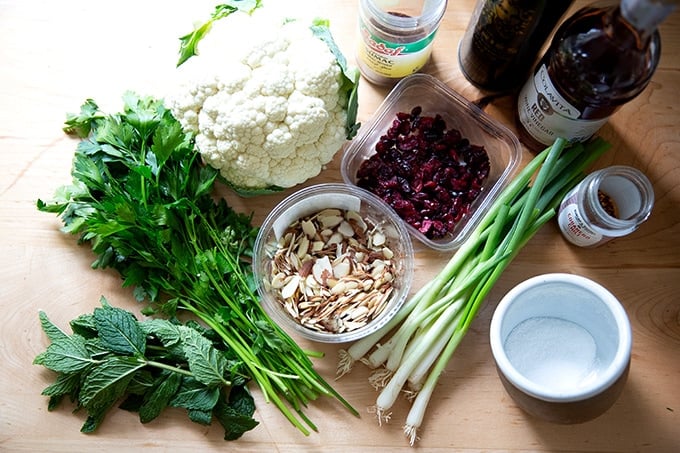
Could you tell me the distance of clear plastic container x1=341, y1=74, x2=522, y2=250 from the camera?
3.24 ft

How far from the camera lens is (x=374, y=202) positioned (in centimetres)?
96

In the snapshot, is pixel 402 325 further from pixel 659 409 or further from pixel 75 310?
pixel 75 310

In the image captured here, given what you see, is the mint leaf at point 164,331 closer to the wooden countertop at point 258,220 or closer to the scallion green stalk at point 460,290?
the wooden countertop at point 258,220

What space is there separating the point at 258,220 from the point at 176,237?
0.15 meters

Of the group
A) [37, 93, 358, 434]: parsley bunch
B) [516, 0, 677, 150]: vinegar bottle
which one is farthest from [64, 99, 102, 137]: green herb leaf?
[516, 0, 677, 150]: vinegar bottle

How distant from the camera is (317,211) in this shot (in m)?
0.99

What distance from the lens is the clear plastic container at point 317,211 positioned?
92 cm

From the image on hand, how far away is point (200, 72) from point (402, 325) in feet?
1.66

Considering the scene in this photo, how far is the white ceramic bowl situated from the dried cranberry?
7.8 inches

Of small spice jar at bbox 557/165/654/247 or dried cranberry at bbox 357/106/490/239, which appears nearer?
small spice jar at bbox 557/165/654/247

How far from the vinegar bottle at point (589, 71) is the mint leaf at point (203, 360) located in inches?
24.5

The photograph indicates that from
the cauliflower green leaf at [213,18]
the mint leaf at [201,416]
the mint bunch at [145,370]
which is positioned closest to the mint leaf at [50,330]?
the mint bunch at [145,370]

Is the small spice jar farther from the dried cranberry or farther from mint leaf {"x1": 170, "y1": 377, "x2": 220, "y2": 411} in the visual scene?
mint leaf {"x1": 170, "y1": 377, "x2": 220, "y2": 411}

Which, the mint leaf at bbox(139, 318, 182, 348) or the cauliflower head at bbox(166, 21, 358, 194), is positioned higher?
the cauliflower head at bbox(166, 21, 358, 194)
